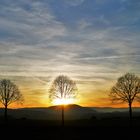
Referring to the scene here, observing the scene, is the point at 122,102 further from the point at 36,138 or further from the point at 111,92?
the point at 36,138

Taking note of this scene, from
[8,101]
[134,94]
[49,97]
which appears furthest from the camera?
[8,101]

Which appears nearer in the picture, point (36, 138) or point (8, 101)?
point (36, 138)

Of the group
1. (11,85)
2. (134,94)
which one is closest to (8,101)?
(11,85)

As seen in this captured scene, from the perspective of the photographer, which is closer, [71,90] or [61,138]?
[61,138]

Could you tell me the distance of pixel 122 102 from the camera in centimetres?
7994

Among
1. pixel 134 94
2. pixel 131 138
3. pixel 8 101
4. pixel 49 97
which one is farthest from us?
pixel 8 101

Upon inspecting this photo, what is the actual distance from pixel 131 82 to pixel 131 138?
126 ft

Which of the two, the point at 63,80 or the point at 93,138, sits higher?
the point at 63,80

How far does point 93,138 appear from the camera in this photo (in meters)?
44.3

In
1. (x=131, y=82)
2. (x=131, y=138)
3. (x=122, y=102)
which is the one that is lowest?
(x=131, y=138)

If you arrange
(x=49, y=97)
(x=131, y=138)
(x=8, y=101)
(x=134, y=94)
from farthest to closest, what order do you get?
(x=8, y=101)
(x=49, y=97)
(x=134, y=94)
(x=131, y=138)

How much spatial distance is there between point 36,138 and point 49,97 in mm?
41383

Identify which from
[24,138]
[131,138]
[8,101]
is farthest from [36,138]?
[8,101]

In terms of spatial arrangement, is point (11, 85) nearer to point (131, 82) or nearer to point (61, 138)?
point (131, 82)
